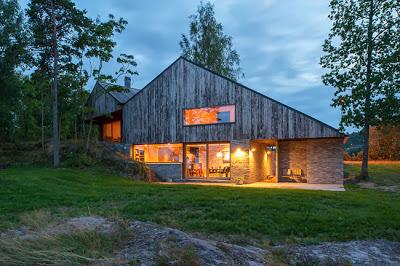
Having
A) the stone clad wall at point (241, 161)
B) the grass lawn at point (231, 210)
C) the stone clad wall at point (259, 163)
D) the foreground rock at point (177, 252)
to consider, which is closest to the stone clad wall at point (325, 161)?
the stone clad wall at point (259, 163)

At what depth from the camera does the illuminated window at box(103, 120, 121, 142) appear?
26900 millimetres

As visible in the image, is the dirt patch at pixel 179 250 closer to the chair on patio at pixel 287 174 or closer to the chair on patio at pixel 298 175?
the chair on patio at pixel 298 175

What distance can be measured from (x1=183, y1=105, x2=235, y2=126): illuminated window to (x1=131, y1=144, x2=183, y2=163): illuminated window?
1997mm

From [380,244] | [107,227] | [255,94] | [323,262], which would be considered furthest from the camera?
[255,94]

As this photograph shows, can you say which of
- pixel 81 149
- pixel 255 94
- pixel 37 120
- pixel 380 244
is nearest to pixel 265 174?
pixel 255 94

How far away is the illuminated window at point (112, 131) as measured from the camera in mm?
26900

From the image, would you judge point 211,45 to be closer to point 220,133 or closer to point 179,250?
point 220,133

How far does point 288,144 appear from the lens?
69.6 ft

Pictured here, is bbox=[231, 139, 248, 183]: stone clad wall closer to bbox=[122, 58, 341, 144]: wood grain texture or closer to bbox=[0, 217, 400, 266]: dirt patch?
bbox=[122, 58, 341, 144]: wood grain texture

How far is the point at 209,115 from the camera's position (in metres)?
20.9

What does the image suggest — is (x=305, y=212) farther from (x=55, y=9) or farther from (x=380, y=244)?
(x=55, y=9)

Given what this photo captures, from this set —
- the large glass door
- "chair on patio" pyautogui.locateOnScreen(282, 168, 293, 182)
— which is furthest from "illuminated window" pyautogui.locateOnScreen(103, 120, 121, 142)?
"chair on patio" pyautogui.locateOnScreen(282, 168, 293, 182)

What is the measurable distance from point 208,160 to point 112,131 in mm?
9994

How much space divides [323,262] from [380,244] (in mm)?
2095
